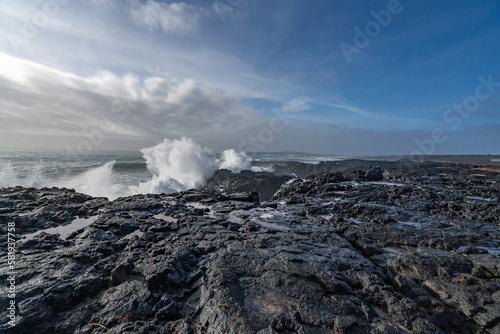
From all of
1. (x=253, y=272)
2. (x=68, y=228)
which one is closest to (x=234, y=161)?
(x=68, y=228)

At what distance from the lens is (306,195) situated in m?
12.0

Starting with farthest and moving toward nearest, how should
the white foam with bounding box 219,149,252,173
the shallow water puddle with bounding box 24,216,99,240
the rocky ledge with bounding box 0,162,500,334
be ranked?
the white foam with bounding box 219,149,252,173 < the shallow water puddle with bounding box 24,216,99,240 < the rocky ledge with bounding box 0,162,500,334

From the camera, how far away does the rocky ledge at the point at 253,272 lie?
3344mm

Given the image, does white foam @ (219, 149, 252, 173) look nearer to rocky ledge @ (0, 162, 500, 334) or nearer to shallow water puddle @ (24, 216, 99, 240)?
rocky ledge @ (0, 162, 500, 334)

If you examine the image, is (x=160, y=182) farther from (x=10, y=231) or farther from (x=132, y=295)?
(x=132, y=295)

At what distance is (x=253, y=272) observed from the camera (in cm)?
445

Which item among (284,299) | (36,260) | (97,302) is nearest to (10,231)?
(36,260)

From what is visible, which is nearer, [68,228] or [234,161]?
[68,228]

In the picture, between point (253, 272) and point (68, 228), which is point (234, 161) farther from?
point (253, 272)

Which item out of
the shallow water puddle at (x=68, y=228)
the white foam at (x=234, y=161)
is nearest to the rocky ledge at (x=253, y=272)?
the shallow water puddle at (x=68, y=228)

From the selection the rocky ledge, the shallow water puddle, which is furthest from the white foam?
the shallow water puddle

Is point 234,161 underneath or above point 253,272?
above

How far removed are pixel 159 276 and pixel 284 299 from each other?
2.68 meters

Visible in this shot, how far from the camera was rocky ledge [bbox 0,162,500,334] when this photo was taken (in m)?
3.34
